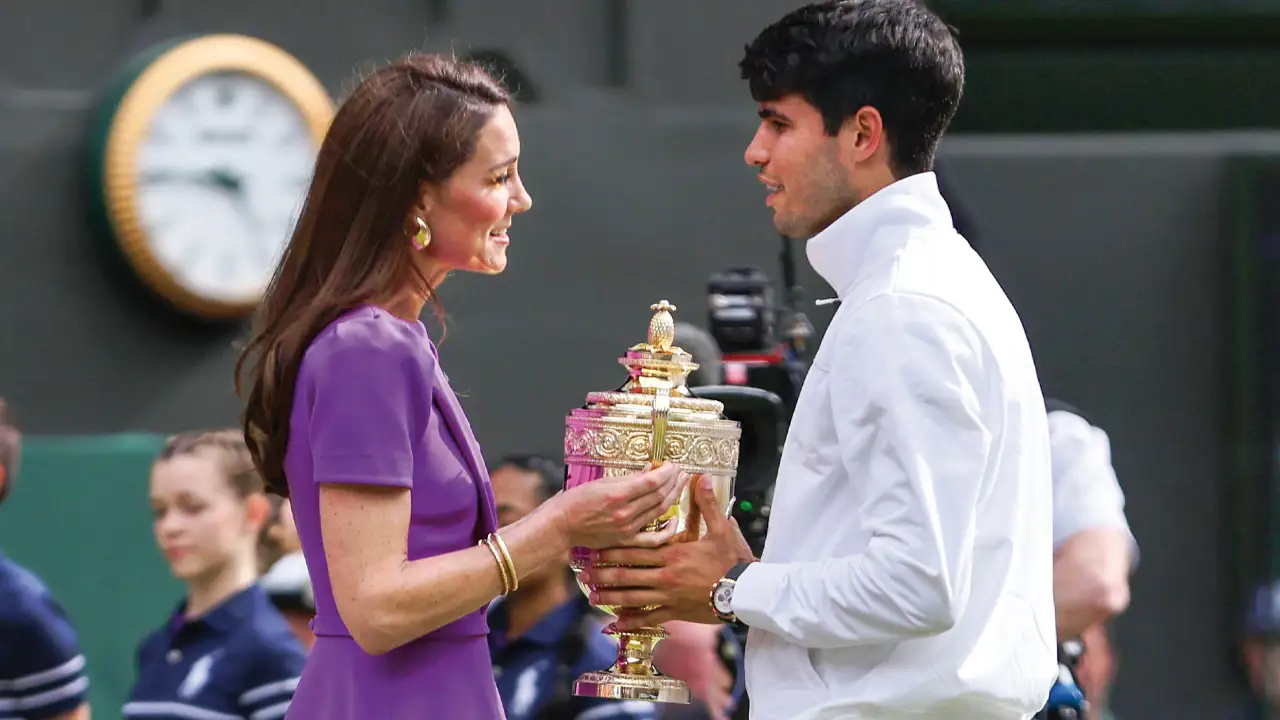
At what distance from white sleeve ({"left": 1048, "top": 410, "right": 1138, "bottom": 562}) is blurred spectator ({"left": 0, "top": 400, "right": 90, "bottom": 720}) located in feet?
6.76

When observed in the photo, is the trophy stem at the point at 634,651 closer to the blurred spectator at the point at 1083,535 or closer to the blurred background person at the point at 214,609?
A: the blurred spectator at the point at 1083,535

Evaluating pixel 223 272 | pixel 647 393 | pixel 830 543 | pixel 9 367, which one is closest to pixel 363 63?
pixel 223 272

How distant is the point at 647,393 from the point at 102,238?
3591 millimetres

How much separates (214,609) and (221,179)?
1805 millimetres

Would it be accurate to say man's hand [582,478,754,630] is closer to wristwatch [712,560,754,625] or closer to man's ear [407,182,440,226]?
wristwatch [712,560,754,625]

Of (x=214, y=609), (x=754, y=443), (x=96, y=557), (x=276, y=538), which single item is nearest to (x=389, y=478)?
(x=754, y=443)

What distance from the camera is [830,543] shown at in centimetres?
204

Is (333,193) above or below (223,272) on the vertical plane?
above

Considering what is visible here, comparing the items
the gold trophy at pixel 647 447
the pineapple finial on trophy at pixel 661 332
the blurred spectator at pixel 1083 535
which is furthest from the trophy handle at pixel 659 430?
the blurred spectator at pixel 1083 535

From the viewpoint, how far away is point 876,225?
2.14 m

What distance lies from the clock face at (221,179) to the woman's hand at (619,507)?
345 cm

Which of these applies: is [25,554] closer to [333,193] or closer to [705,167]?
[705,167]

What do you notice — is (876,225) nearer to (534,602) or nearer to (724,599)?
(724,599)

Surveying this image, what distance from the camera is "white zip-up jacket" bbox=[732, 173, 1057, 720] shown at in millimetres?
1953
